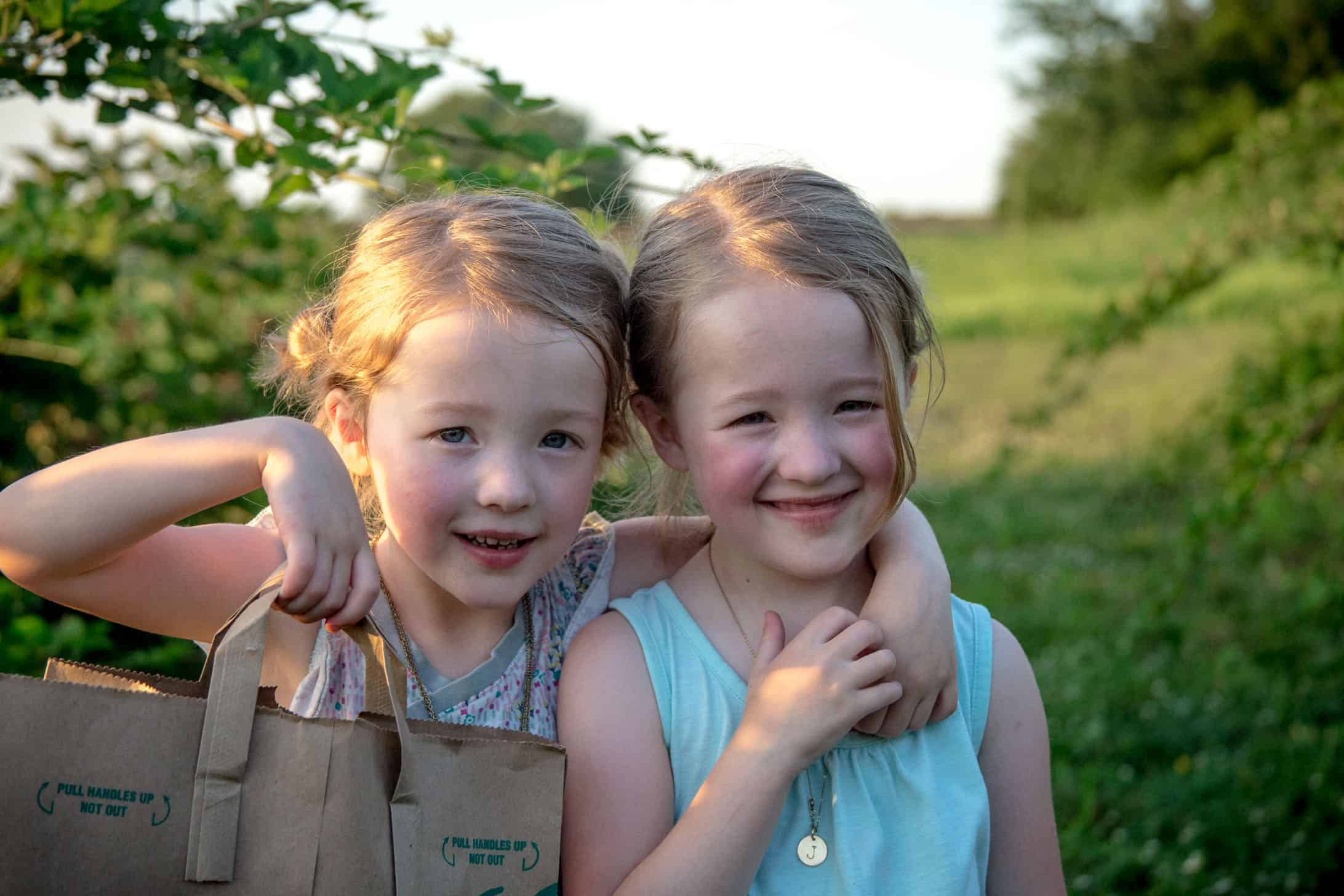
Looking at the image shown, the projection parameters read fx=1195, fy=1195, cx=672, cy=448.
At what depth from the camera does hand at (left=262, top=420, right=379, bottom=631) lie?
1.40m

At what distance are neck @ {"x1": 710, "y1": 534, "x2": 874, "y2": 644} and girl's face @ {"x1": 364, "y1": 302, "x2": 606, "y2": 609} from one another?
1.04 ft

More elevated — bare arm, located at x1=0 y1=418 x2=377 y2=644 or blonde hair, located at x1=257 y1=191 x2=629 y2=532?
blonde hair, located at x1=257 y1=191 x2=629 y2=532

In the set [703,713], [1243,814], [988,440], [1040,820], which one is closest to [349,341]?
[703,713]

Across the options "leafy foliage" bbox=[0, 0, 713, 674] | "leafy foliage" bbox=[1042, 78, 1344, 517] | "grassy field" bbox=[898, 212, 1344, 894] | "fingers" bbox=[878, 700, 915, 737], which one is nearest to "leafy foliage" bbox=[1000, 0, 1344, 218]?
"grassy field" bbox=[898, 212, 1344, 894]

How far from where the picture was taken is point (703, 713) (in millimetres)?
1729

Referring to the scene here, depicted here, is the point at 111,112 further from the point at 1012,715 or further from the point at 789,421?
the point at 1012,715

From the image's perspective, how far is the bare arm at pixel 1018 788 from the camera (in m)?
1.76

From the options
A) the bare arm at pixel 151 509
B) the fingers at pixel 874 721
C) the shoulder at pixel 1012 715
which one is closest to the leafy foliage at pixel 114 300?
the bare arm at pixel 151 509

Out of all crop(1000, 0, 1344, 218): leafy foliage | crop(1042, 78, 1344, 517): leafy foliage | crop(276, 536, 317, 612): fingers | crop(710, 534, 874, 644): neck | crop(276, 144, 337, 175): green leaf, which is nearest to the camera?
crop(276, 536, 317, 612): fingers

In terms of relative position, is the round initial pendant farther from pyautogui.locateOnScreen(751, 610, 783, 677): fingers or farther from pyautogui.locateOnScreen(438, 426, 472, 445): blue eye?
pyautogui.locateOnScreen(438, 426, 472, 445): blue eye

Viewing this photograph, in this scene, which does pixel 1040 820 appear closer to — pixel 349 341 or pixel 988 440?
pixel 349 341

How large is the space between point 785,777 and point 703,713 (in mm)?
218

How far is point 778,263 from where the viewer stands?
1.69 meters

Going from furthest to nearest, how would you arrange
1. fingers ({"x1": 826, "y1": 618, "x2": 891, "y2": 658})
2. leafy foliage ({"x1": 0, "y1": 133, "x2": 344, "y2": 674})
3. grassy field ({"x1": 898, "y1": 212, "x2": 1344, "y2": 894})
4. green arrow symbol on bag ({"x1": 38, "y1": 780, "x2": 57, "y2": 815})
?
leafy foliage ({"x1": 0, "y1": 133, "x2": 344, "y2": 674}), grassy field ({"x1": 898, "y1": 212, "x2": 1344, "y2": 894}), fingers ({"x1": 826, "y1": 618, "x2": 891, "y2": 658}), green arrow symbol on bag ({"x1": 38, "y1": 780, "x2": 57, "y2": 815})
